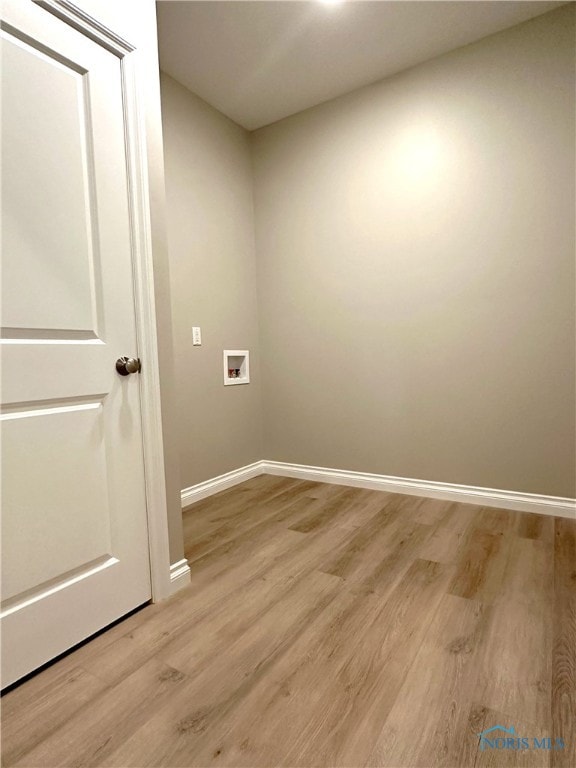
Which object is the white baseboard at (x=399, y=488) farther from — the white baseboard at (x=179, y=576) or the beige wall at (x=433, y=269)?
the white baseboard at (x=179, y=576)

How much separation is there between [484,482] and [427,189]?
1.82 m

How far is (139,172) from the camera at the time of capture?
1.49 metres

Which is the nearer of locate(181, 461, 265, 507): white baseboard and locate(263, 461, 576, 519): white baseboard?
locate(263, 461, 576, 519): white baseboard

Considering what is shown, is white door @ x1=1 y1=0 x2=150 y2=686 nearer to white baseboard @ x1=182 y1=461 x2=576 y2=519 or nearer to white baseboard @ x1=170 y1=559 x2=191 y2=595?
white baseboard @ x1=170 y1=559 x2=191 y2=595

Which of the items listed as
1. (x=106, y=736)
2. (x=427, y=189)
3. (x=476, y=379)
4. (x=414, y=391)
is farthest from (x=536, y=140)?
(x=106, y=736)

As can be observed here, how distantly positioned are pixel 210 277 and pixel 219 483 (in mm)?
1438

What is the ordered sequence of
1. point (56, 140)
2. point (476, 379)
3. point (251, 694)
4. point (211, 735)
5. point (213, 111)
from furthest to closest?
point (213, 111) < point (476, 379) < point (56, 140) < point (251, 694) < point (211, 735)

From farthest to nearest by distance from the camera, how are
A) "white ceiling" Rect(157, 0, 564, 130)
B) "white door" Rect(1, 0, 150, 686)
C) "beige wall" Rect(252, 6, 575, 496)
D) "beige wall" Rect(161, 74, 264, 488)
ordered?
"beige wall" Rect(161, 74, 264, 488) → "beige wall" Rect(252, 6, 575, 496) → "white ceiling" Rect(157, 0, 564, 130) → "white door" Rect(1, 0, 150, 686)

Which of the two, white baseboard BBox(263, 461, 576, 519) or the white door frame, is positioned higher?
the white door frame

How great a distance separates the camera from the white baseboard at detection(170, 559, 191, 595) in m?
1.62

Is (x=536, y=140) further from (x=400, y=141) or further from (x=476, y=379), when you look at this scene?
(x=476, y=379)

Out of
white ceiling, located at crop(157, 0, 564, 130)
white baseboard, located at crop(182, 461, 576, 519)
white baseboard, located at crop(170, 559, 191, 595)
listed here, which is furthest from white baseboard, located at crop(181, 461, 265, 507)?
white ceiling, located at crop(157, 0, 564, 130)

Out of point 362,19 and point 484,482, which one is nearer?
point 362,19

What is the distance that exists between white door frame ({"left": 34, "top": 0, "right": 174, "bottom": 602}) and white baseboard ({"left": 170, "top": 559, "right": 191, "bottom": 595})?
0.02 metres
